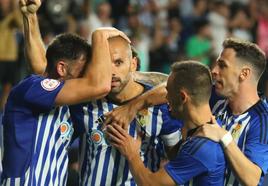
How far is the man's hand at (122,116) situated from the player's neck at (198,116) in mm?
557

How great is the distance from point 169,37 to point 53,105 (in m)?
8.81

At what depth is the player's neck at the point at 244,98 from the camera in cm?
518

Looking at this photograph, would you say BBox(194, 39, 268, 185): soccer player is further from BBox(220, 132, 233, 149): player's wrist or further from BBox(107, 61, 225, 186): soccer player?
BBox(107, 61, 225, 186): soccer player

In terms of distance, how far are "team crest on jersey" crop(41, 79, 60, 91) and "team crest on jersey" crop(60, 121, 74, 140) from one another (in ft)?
1.05

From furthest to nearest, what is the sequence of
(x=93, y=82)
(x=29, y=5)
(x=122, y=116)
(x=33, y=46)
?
(x=33, y=46), (x=29, y=5), (x=122, y=116), (x=93, y=82)

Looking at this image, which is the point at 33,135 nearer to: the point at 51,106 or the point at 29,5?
the point at 51,106

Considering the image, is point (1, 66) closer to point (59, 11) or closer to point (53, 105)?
point (59, 11)

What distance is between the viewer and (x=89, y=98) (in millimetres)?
4852

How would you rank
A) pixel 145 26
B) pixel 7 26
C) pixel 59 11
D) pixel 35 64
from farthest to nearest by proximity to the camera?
pixel 145 26 < pixel 59 11 < pixel 7 26 < pixel 35 64

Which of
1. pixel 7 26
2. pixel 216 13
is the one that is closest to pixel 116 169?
pixel 7 26

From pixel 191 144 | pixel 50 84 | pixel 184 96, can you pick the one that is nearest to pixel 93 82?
pixel 50 84

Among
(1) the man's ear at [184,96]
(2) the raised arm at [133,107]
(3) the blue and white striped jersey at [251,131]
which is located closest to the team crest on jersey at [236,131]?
(3) the blue and white striped jersey at [251,131]

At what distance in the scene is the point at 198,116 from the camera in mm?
4586

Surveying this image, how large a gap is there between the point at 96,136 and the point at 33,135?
441 millimetres
